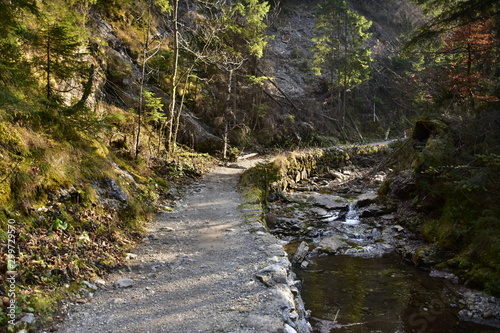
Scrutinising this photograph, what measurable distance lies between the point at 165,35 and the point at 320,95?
18.1 m

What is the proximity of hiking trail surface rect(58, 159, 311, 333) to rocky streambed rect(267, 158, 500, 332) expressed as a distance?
4.18ft

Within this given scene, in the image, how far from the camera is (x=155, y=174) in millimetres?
10320

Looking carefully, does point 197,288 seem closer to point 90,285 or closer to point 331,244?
point 90,285

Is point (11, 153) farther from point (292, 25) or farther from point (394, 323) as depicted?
point (292, 25)

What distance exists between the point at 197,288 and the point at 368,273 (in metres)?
4.53

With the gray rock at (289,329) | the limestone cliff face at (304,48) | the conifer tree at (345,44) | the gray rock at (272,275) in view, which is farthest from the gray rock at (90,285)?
the conifer tree at (345,44)

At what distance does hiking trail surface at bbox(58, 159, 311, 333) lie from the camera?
3564mm

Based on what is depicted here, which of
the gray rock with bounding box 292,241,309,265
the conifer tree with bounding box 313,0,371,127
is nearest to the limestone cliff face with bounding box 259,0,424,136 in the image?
the conifer tree with bounding box 313,0,371,127

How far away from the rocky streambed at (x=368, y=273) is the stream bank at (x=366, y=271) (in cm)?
2

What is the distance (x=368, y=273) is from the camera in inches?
287

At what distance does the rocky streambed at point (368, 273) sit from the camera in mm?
5391

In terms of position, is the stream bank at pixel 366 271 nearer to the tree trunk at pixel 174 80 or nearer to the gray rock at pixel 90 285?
the gray rock at pixel 90 285

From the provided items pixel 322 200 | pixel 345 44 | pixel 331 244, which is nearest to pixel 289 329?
pixel 331 244

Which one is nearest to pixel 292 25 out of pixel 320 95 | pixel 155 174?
pixel 320 95
